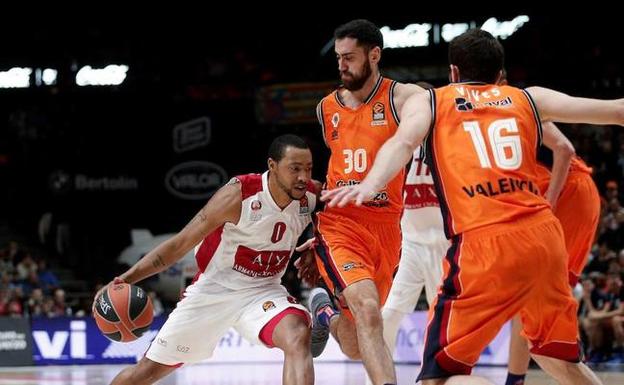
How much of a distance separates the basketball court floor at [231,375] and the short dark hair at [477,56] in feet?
19.4

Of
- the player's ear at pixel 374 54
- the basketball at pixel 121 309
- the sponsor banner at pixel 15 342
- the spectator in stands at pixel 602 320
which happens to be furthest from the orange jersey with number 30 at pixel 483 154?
the sponsor banner at pixel 15 342

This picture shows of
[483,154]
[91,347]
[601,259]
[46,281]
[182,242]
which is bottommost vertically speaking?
[91,347]

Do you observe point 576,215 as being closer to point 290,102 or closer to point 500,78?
point 500,78

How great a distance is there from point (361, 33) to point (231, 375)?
280 inches

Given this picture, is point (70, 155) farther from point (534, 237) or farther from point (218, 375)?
point (534, 237)

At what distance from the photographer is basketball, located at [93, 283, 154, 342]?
604 centimetres

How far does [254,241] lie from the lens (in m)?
6.19

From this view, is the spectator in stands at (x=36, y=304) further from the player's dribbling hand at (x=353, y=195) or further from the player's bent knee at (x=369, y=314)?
the player's dribbling hand at (x=353, y=195)

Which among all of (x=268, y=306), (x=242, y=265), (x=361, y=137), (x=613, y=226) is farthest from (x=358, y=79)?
(x=613, y=226)

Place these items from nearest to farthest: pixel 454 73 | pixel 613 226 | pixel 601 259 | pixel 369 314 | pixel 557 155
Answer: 1. pixel 454 73
2. pixel 369 314
3. pixel 557 155
4. pixel 601 259
5. pixel 613 226

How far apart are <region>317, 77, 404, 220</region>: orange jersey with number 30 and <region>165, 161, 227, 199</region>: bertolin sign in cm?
1703

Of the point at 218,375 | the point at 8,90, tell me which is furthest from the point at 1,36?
the point at 218,375

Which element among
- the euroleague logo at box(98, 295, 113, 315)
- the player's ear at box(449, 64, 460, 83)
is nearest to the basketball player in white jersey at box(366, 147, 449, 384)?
the euroleague logo at box(98, 295, 113, 315)

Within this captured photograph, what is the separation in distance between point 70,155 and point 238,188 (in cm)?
1759
